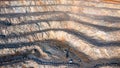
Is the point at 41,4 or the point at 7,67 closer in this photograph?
the point at 7,67

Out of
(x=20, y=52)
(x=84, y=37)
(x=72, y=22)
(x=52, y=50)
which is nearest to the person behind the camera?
(x=20, y=52)

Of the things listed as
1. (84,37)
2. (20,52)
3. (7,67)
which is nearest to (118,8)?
(84,37)

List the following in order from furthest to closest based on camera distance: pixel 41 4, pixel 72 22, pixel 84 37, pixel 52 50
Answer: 1. pixel 41 4
2. pixel 72 22
3. pixel 84 37
4. pixel 52 50

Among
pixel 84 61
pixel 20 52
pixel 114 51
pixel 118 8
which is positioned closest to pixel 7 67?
pixel 20 52

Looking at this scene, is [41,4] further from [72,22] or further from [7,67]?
[7,67]

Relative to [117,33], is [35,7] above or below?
above

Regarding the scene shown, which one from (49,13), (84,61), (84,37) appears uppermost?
(49,13)
